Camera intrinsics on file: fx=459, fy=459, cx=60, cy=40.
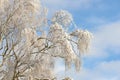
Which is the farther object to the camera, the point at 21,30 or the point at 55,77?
the point at 55,77

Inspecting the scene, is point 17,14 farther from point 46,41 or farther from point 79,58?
point 79,58

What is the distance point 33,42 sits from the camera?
586 inches

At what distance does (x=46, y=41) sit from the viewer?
15383 millimetres

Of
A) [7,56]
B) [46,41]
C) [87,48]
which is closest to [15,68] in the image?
[7,56]

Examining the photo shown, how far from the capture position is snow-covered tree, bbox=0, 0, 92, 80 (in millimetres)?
14617

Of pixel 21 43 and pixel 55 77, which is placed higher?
pixel 21 43

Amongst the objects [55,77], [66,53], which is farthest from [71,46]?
[55,77]

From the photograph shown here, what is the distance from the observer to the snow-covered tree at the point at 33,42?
48.0 ft

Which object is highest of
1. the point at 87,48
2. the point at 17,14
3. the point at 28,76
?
the point at 17,14

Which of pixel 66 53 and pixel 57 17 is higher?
pixel 57 17

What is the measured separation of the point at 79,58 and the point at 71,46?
50cm

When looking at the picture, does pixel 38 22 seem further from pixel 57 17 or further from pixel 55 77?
pixel 55 77

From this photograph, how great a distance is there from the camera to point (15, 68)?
14.8 meters

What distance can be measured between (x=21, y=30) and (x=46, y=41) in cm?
122
